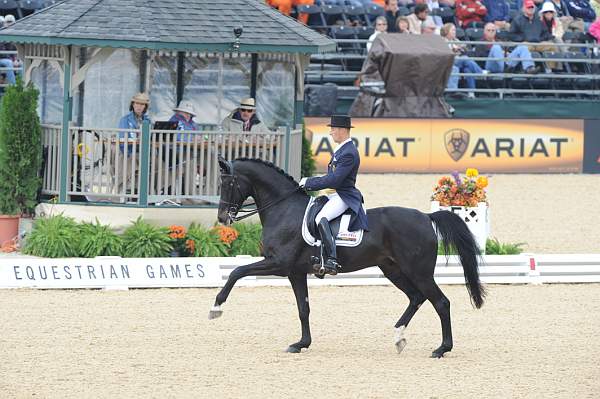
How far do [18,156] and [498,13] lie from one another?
48.7ft

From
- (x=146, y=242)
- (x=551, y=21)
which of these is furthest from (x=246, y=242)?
(x=551, y=21)

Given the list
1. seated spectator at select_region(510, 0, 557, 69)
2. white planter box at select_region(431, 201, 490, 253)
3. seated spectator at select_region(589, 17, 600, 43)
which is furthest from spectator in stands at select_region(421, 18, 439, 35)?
white planter box at select_region(431, 201, 490, 253)

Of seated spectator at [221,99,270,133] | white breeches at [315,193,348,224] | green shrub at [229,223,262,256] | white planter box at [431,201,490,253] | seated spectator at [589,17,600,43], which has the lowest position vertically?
green shrub at [229,223,262,256]

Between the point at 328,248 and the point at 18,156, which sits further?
the point at 18,156

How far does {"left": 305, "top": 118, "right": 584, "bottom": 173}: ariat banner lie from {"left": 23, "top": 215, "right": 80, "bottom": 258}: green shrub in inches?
356

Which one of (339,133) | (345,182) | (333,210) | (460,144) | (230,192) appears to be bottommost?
(460,144)

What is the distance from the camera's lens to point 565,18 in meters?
29.1

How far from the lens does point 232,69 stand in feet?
54.5

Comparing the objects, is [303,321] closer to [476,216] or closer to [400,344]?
[400,344]

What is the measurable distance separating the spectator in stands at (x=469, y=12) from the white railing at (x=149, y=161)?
507 inches

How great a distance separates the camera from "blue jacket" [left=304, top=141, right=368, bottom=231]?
1124 centimetres

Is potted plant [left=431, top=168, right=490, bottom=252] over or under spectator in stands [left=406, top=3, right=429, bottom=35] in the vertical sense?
under

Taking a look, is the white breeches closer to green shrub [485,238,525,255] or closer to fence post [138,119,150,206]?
fence post [138,119,150,206]

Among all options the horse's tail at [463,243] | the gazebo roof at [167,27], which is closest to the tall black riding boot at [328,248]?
the horse's tail at [463,243]
